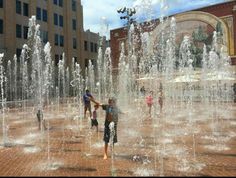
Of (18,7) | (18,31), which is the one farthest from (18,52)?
(18,7)

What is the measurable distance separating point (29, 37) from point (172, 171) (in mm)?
40930

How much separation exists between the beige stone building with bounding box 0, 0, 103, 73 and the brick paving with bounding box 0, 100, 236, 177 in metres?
30.1

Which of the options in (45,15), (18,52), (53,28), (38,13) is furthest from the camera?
(53,28)

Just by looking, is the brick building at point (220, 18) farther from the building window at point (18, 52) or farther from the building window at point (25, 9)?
the building window at point (18, 52)

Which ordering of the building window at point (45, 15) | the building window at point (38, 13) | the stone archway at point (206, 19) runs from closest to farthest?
the stone archway at point (206, 19) → the building window at point (38, 13) → the building window at point (45, 15)

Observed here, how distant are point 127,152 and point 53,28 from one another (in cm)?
4293

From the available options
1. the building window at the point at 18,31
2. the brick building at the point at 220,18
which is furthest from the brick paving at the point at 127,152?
the building window at the point at 18,31

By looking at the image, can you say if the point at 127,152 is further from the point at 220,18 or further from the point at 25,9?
the point at 25,9

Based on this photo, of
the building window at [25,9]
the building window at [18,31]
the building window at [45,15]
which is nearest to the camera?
the building window at [18,31]

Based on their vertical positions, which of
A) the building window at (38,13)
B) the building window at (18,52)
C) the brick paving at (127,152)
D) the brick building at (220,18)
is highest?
the building window at (38,13)

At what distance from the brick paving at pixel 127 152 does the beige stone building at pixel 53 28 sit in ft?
98.6

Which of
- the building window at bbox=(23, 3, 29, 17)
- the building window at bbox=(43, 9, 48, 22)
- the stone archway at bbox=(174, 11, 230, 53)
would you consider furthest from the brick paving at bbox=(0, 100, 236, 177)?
the building window at bbox=(43, 9, 48, 22)

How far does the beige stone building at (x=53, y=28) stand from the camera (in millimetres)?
41831

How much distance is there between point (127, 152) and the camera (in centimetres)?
959
